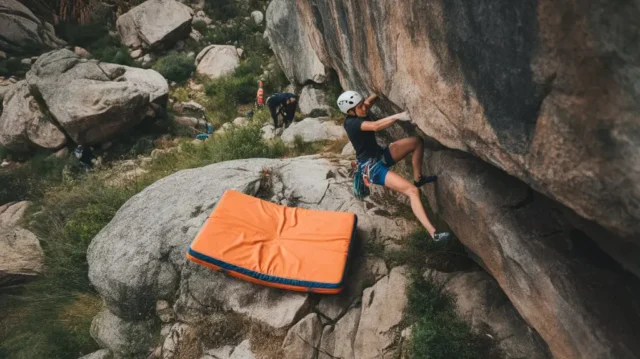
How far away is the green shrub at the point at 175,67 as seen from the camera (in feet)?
65.6

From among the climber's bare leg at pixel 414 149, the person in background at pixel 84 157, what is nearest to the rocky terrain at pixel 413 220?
the climber's bare leg at pixel 414 149

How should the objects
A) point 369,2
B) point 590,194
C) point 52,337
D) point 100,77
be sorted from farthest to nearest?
point 100,77 < point 52,337 < point 369,2 < point 590,194

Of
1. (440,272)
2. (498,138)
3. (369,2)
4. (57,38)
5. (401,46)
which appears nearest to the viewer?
(498,138)

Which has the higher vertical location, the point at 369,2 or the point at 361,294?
the point at 369,2

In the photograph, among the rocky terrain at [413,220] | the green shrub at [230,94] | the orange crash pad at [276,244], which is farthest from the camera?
the green shrub at [230,94]

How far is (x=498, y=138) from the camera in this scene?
3.28 meters

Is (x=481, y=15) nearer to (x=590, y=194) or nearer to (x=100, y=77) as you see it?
(x=590, y=194)

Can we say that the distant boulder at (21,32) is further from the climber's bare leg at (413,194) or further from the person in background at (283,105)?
the climber's bare leg at (413,194)

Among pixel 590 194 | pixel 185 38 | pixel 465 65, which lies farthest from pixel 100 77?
pixel 590 194

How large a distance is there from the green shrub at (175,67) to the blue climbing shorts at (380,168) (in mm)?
17409

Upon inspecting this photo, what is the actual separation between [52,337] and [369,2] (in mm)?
7862

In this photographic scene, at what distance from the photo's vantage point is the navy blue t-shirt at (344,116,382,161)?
18.4ft

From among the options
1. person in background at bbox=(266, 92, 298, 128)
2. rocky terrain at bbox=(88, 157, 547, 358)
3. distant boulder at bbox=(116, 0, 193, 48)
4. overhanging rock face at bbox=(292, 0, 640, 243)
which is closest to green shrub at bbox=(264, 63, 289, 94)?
person in background at bbox=(266, 92, 298, 128)

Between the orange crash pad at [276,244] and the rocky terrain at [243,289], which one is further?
the orange crash pad at [276,244]
